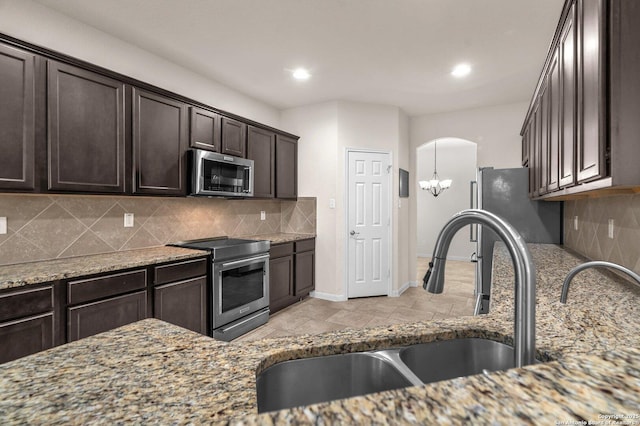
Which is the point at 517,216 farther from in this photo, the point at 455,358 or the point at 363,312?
the point at 455,358

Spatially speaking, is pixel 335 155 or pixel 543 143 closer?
pixel 543 143

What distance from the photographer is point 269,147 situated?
4105 millimetres

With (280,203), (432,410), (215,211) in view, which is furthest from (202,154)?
(432,410)

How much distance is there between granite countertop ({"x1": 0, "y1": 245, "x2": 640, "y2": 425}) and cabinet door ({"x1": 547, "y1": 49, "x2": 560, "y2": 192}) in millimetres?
1248

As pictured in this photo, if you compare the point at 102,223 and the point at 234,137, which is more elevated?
the point at 234,137

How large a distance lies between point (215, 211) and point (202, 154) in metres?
0.90

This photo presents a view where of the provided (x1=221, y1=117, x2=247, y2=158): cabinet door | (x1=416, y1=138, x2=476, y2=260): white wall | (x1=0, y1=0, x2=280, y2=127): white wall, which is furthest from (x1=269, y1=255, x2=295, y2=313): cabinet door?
(x1=416, y1=138, x2=476, y2=260): white wall

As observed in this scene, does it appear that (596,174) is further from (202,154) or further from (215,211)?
(215,211)

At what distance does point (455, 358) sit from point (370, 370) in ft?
0.92

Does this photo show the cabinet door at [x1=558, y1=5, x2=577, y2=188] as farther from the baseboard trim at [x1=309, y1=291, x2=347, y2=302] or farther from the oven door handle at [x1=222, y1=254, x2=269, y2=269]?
the baseboard trim at [x1=309, y1=291, x2=347, y2=302]

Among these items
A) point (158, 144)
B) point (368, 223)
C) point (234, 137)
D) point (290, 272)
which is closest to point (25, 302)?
point (158, 144)

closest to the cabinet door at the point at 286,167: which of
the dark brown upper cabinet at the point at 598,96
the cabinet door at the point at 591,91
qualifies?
the dark brown upper cabinet at the point at 598,96

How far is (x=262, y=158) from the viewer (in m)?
3.98

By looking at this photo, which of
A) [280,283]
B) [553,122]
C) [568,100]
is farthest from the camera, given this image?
[280,283]
